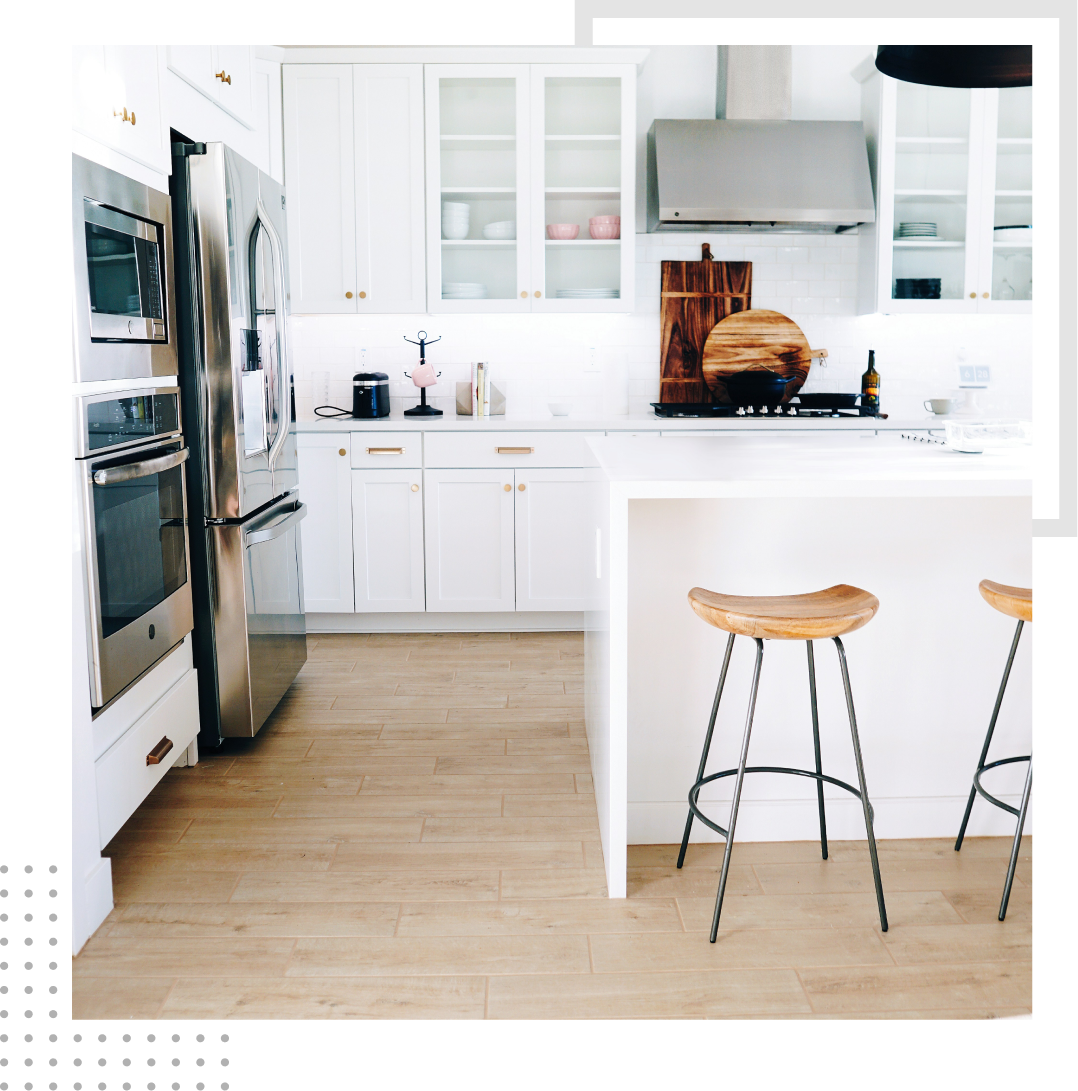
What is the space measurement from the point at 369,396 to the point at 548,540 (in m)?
1.03

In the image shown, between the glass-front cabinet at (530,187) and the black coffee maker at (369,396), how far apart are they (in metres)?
0.43

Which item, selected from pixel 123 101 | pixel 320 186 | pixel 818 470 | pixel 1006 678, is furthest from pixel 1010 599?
pixel 320 186

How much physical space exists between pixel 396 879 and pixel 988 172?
13.3 ft

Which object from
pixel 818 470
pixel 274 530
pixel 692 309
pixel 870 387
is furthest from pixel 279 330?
pixel 870 387

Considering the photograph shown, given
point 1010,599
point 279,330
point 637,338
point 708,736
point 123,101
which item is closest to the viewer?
point 1010,599

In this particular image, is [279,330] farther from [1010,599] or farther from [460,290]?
[1010,599]

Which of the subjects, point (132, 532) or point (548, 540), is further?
point (548, 540)

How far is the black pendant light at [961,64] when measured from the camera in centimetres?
214

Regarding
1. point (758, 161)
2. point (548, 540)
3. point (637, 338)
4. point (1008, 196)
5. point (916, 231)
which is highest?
point (758, 161)

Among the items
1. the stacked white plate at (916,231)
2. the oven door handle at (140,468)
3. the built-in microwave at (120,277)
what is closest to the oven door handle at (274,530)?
the oven door handle at (140,468)

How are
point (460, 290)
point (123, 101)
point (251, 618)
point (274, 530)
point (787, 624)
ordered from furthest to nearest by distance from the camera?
point (460, 290) < point (274, 530) < point (251, 618) < point (123, 101) < point (787, 624)

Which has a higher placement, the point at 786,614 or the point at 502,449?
the point at 502,449

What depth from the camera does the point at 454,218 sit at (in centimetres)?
448

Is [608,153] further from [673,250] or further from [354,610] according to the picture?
[354,610]
